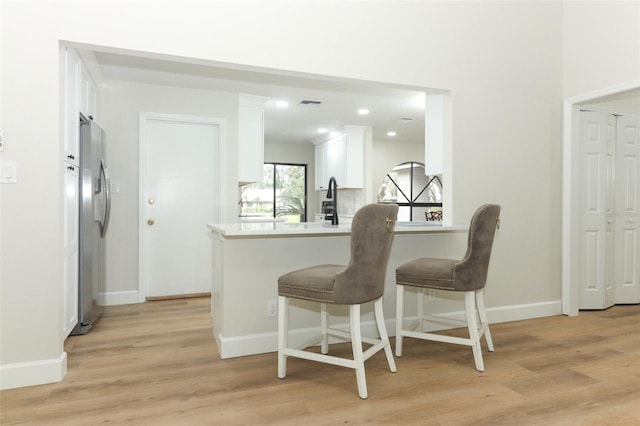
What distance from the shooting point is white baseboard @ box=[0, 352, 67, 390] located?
87.6 inches

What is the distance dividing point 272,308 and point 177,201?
89.2 inches

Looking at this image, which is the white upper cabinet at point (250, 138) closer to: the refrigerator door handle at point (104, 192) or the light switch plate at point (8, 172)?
the refrigerator door handle at point (104, 192)

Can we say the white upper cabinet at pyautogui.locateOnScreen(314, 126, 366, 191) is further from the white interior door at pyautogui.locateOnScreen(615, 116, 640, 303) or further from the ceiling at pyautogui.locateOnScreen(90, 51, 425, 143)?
the white interior door at pyautogui.locateOnScreen(615, 116, 640, 303)

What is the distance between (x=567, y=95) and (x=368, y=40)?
2.01 m

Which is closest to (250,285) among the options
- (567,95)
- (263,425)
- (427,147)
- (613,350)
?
(263,425)

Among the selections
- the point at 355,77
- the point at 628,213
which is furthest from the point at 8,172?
the point at 628,213

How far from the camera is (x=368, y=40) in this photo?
120 inches

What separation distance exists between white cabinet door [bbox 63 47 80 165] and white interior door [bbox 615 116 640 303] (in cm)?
483

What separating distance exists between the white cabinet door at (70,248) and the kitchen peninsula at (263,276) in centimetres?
96

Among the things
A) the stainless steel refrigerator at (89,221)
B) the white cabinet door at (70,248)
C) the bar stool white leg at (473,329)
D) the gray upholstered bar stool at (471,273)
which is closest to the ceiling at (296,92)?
the stainless steel refrigerator at (89,221)

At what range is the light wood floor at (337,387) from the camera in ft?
6.40

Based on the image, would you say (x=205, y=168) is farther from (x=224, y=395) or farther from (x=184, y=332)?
(x=224, y=395)

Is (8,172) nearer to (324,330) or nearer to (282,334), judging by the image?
(282,334)

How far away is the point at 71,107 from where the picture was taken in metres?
2.94
